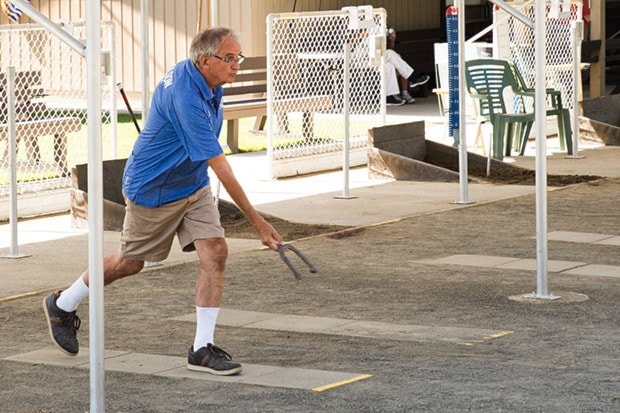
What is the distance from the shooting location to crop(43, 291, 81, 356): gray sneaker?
7.36 m

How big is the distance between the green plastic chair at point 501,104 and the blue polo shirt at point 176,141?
10008 millimetres

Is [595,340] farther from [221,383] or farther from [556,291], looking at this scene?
[221,383]

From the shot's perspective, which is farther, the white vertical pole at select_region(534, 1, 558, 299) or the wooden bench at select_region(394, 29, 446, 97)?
the wooden bench at select_region(394, 29, 446, 97)

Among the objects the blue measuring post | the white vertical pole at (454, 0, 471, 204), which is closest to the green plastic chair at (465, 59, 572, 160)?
the blue measuring post

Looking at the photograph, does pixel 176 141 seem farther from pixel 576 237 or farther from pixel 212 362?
pixel 576 237

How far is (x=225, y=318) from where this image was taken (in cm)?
840

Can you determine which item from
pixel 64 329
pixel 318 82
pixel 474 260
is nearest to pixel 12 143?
pixel 474 260

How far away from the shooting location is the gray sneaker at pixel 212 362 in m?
6.87

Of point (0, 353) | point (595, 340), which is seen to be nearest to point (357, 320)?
point (595, 340)

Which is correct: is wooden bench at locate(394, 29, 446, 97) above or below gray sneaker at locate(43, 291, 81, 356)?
above

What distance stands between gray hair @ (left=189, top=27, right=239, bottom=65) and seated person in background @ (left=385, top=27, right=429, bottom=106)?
16862 mm

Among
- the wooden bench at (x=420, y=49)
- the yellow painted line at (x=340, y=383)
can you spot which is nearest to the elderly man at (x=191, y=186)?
the yellow painted line at (x=340, y=383)

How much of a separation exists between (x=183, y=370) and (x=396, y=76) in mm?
18001

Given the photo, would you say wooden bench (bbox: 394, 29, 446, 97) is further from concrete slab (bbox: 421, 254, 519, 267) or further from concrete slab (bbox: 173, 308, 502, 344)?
concrete slab (bbox: 173, 308, 502, 344)
